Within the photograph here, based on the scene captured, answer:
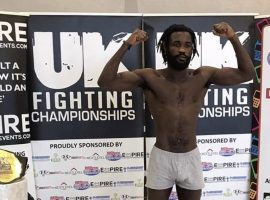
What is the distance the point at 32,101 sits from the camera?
221 centimetres

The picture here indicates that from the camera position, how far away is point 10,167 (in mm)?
997

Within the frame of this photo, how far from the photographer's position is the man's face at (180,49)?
5.43 ft

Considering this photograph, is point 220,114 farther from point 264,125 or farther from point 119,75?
point 119,75

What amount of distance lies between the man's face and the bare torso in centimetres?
10

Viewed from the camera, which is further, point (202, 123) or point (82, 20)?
point (202, 123)

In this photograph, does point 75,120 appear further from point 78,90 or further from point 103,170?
point 103,170

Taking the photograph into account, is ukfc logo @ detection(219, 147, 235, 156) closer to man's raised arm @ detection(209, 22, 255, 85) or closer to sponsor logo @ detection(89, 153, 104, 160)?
man's raised arm @ detection(209, 22, 255, 85)

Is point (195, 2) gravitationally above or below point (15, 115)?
above

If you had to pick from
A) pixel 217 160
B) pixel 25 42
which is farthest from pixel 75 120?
pixel 217 160

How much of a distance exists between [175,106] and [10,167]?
3.08 feet

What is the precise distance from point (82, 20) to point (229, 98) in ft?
3.78

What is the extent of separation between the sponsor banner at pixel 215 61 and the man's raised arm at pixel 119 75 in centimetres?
57

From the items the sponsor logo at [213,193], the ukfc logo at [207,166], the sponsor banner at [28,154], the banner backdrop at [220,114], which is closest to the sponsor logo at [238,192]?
the banner backdrop at [220,114]

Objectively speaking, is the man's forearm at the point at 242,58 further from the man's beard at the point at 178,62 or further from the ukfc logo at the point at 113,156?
the ukfc logo at the point at 113,156
